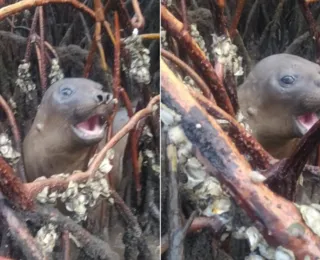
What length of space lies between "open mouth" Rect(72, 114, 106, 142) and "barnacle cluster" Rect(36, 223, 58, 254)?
4.1 inches

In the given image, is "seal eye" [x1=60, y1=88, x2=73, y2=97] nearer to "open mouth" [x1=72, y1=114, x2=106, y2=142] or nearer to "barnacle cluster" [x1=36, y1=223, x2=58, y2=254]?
"open mouth" [x1=72, y1=114, x2=106, y2=142]

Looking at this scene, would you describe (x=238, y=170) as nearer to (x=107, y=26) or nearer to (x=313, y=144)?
(x=313, y=144)

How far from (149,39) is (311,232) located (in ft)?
0.98

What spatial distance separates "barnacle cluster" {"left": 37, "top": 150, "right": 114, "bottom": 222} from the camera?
1.79 ft

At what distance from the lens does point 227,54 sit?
0.57 meters

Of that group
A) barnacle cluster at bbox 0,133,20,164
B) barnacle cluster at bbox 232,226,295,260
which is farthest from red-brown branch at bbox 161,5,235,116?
barnacle cluster at bbox 0,133,20,164

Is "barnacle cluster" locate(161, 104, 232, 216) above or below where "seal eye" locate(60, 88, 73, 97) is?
below

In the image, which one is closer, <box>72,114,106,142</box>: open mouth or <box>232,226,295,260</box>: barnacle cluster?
<box>232,226,295,260</box>: barnacle cluster

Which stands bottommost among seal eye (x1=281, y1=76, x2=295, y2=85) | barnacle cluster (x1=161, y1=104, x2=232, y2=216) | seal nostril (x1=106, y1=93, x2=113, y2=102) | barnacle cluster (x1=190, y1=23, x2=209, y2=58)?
barnacle cluster (x1=161, y1=104, x2=232, y2=216)

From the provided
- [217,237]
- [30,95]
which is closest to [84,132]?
[30,95]

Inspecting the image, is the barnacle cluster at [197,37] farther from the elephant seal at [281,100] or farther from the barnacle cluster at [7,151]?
the barnacle cluster at [7,151]

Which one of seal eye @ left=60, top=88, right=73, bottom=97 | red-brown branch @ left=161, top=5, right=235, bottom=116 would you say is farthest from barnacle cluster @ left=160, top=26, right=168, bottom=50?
seal eye @ left=60, top=88, right=73, bottom=97

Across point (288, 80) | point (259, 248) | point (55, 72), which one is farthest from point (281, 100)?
point (55, 72)

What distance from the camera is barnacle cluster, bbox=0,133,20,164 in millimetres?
565
